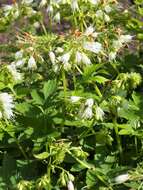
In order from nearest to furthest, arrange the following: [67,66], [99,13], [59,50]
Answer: [67,66], [59,50], [99,13]

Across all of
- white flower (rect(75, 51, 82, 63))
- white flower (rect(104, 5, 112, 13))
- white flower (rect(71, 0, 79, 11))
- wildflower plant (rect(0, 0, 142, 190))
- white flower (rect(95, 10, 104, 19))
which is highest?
white flower (rect(71, 0, 79, 11))

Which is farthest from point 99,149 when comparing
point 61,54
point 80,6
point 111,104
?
point 80,6

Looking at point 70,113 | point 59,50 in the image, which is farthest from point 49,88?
point 59,50

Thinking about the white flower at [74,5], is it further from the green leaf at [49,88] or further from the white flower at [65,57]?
the white flower at [65,57]

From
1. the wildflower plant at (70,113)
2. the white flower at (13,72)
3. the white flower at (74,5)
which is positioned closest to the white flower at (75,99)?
the wildflower plant at (70,113)

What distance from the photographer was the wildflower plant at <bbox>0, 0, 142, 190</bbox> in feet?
12.1

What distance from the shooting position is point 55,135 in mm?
3967

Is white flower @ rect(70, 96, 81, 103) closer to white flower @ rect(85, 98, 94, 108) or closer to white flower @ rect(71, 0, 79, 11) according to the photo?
white flower @ rect(85, 98, 94, 108)

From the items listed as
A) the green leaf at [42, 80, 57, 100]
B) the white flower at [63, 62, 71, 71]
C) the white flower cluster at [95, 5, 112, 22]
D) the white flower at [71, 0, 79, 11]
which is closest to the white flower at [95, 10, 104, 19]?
the white flower cluster at [95, 5, 112, 22]

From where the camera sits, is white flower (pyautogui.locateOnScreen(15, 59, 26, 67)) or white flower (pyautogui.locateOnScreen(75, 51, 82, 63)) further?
white flower (pyautogui.locateOnScreen(15, 59, 26, 67))

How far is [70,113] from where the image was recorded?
4137 millimetres

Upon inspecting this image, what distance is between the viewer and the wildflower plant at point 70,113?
3682 millimetres

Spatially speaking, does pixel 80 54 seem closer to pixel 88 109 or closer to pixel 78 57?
pixel 78 57

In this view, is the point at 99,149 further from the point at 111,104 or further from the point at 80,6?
the point at 80,6
